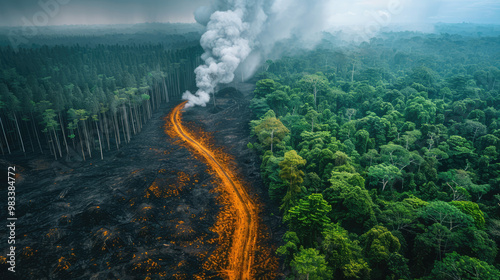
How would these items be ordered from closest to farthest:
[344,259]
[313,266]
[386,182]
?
[313,266], [344,259], [386,182]

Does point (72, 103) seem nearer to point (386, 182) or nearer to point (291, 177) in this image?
point (291, 177)

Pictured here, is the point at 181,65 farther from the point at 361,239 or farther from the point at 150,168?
the point at 361,239

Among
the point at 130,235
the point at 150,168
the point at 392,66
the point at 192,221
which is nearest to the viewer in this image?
the point at 130,235

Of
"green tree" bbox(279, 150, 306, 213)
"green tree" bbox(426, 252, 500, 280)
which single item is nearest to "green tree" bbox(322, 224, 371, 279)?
"green tree" bbox(426, 252, 500, 280)

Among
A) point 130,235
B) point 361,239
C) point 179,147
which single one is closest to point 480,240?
point 361,239

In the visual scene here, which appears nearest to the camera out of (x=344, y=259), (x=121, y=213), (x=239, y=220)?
(x=344, y=259)

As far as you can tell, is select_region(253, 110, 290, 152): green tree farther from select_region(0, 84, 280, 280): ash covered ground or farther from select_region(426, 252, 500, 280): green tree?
select_region(426, 252, 500, 280): green tree

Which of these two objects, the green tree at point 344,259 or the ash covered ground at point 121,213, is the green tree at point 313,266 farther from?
the ash covered ground at point 121,213

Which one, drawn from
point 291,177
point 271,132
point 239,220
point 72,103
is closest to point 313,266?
point 291,177
